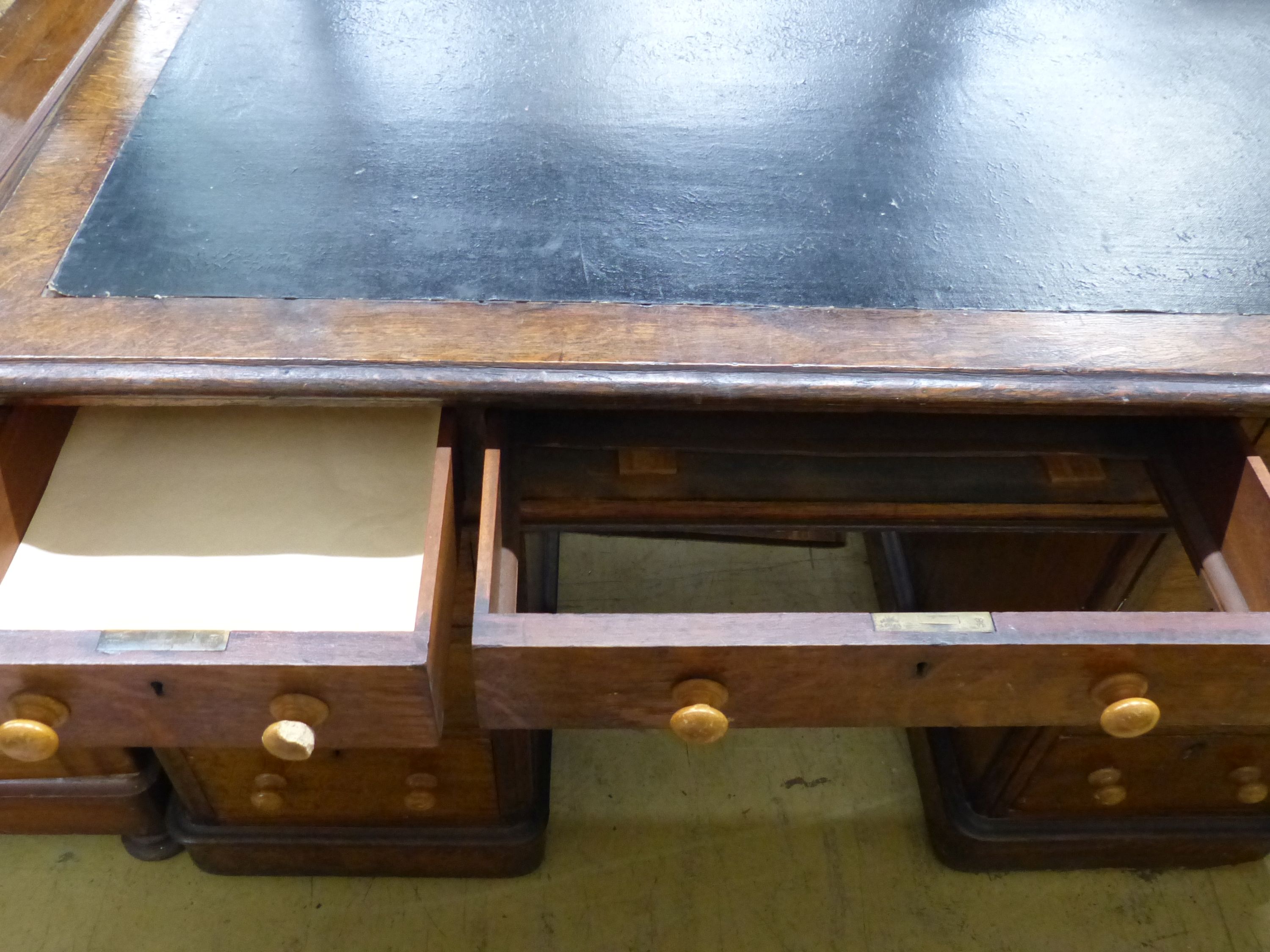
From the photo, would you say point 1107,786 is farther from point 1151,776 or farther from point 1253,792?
point 1253,792

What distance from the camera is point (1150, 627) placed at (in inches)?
22.9

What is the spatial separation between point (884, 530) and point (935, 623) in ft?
0.61

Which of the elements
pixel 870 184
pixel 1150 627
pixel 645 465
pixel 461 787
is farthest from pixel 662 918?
pixel 870 184

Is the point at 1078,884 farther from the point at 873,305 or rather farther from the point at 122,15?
the point at 122,15

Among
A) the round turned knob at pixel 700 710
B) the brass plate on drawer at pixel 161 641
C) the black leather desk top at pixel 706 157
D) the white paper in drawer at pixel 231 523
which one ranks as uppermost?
the black leather desk top at pixel 706 157

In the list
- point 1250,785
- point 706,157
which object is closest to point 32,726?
point 706,157

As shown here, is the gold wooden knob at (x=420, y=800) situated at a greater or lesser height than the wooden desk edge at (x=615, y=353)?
lesser

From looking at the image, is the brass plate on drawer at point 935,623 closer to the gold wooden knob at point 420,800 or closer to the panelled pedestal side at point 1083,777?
the panelled pedestal side at point 1083,777

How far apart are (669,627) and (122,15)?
0.82 m

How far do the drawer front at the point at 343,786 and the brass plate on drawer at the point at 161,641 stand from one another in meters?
0.36

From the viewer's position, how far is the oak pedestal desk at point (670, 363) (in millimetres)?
593

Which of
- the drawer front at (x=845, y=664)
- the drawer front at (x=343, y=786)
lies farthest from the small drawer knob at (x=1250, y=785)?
the drawer front at (x=343, y=786)

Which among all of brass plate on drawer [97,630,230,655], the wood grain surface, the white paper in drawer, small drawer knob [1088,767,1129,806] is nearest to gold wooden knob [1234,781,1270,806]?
small drawer knob [1088,767,1129,806]

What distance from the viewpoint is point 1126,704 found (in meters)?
0.59
